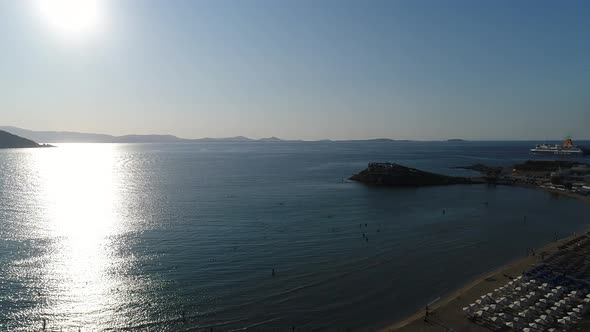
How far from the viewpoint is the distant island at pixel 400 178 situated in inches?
3777

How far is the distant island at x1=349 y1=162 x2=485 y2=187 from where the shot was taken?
9594 cm

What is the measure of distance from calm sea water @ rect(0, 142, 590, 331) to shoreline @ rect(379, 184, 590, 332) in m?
1.09

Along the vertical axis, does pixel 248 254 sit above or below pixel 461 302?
above

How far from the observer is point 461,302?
29.0 m

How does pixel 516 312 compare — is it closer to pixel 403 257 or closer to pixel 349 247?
pixel 403 257

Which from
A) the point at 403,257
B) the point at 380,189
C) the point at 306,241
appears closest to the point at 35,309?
the point at 306,241

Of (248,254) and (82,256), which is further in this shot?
(248,254)

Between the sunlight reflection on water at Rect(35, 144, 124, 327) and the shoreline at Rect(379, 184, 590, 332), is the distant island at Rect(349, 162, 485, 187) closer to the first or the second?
the shoreline at Rect(379, 184, 590, 332)

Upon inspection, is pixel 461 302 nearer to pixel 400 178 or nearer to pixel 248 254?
pixel 248 254

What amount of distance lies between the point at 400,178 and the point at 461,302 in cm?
6919

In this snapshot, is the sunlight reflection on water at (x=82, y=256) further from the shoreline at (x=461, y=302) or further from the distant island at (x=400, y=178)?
the distant island at (x=400, y=178)

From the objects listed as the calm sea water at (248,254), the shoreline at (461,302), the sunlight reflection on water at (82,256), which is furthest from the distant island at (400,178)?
the sunlight reflection on water at (82,256)

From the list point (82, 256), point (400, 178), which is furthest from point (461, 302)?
point (400, 178)

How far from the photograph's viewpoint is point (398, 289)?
106 ft
